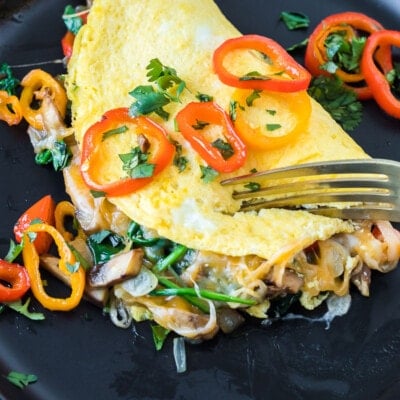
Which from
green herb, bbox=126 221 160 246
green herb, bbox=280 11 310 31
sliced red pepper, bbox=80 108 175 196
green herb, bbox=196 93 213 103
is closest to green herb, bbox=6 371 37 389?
green herb, bbox=126 221 160 246

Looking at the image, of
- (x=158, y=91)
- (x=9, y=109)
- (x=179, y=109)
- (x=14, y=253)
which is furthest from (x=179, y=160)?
(x=9, y=109)

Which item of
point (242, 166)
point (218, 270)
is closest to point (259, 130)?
point (242, 166)

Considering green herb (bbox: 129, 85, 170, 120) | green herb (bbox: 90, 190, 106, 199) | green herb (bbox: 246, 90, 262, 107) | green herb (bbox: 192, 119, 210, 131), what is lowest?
green herb (bbox: 90, 190, 106, 199)

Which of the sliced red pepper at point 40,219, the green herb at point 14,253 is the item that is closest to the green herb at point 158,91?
the sliced red pepper at point 40,219

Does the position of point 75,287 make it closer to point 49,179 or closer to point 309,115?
point 49,179

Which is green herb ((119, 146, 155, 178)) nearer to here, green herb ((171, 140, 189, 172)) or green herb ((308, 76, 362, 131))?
green herb ((171, 140, 189, 172))
